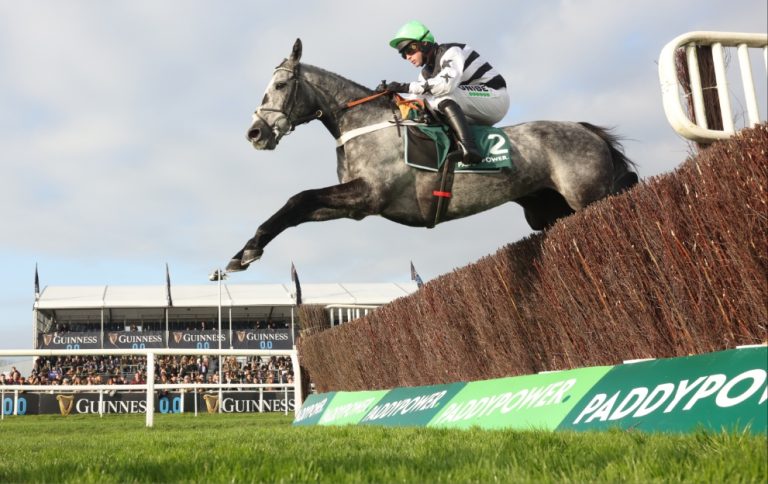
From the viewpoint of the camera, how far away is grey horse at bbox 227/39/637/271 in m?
5.81

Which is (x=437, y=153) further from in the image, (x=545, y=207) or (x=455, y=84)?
(x=545, y=207)

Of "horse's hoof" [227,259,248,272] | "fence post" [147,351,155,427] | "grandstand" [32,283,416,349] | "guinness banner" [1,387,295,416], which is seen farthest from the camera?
"grandstand" [32,283,416,349]

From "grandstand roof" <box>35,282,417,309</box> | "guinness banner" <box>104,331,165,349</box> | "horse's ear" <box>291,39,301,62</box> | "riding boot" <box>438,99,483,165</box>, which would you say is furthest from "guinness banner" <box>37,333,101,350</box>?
"riding boot" <box>438,99,483,165</box>

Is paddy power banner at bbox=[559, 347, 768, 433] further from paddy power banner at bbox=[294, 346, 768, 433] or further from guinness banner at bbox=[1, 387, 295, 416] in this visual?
guinness banner at bbox=[1, 387, 295, 416]

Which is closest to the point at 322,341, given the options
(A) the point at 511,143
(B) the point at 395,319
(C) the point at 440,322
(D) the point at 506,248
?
(B) the point at 395,319

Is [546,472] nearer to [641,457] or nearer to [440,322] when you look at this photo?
[641,457]

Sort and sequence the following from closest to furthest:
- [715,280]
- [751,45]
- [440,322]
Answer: [715,280] < [751,45] < [440,322]

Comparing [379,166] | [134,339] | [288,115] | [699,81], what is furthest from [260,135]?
[134,339]

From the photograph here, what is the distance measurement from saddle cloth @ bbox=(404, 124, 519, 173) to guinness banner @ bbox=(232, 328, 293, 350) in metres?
31.0

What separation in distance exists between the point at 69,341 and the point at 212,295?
6.84 metres

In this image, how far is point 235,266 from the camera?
546 centimetres

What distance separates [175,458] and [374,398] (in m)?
6.19

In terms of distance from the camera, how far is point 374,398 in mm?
10094

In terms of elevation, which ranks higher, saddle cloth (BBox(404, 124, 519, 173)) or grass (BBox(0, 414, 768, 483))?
saddle cloth (BBox(404, 124, 519, 173))
